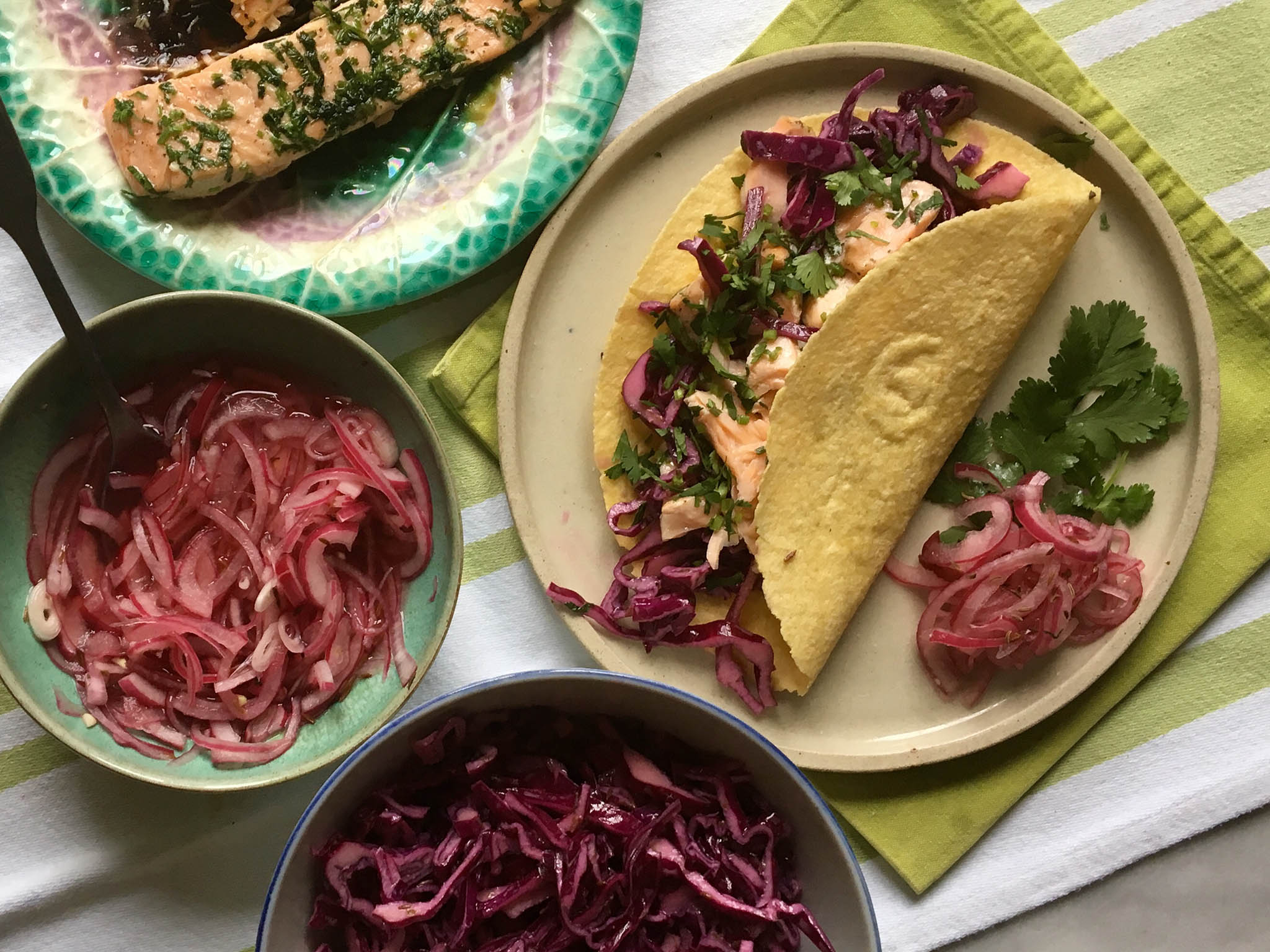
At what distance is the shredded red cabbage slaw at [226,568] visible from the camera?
2.02 metres

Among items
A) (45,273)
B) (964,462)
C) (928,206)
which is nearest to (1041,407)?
(964,462)

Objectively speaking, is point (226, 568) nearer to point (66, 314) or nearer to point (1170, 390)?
point (66, 314)

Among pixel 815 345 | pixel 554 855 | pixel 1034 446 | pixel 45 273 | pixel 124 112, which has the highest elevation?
pixel 124 112

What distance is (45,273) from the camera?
1.90 metres

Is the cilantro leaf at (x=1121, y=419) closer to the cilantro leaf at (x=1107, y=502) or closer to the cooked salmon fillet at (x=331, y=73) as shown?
the cilantro leaf at (x=1107, y=502)

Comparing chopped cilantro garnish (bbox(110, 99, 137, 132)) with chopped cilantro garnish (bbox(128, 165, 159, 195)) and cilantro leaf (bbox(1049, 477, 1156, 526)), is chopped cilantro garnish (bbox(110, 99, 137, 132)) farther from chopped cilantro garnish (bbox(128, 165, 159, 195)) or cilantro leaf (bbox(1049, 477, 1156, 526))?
cilantro leaf (bbox(1049, 477, 1156, 526))

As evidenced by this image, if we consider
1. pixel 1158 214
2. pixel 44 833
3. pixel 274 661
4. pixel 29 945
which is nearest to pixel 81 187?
pixel 274 661

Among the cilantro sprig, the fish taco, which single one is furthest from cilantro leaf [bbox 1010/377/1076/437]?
the fish taco

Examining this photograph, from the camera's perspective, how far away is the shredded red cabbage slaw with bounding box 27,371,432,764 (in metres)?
2.02

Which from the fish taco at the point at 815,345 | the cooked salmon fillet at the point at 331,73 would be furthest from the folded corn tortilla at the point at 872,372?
the cooked salmon fillet at the point at 331,73

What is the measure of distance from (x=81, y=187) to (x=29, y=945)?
1.71 metres

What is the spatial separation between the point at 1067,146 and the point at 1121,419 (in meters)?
0.62

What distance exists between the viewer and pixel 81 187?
214cm

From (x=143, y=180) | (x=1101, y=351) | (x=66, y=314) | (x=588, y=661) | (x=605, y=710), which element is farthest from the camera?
(x=588, y=661)
